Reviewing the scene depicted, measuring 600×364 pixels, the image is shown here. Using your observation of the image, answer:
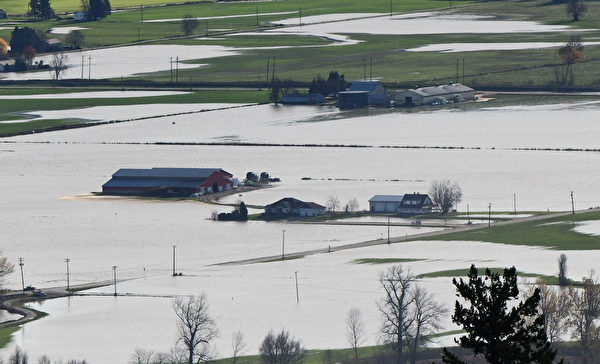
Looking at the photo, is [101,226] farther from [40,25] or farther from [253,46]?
[40,25]

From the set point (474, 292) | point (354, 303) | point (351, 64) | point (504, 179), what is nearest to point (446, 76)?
point (351, 64)

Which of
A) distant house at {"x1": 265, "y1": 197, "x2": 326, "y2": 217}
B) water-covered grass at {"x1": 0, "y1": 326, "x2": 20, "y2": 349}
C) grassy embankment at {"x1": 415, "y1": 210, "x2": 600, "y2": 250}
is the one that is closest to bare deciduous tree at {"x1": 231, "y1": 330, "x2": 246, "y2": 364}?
water-covered grass at {"x1": 0, "y1": 326, "x2": 20, "y2": 349}

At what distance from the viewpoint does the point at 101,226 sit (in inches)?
2650

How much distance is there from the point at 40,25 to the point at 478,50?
58714mm

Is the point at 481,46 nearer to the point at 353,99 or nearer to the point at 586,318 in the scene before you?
the point at 353,99

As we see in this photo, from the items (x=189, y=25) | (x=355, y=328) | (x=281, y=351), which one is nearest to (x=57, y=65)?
(x=189, y=25)

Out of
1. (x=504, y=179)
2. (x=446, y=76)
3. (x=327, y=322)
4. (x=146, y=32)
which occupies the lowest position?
(x=327, y=322)

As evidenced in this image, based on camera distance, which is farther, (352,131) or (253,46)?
(253,46)

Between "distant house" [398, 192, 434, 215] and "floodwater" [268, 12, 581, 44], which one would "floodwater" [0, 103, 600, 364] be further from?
"floodwater" [268, 12, 581, 44]

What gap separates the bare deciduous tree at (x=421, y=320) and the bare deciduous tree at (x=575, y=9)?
124 m

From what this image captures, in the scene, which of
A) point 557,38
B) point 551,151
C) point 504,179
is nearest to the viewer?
point 504,179

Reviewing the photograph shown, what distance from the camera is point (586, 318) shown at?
3997 cm

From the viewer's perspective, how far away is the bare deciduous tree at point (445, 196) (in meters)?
68.4

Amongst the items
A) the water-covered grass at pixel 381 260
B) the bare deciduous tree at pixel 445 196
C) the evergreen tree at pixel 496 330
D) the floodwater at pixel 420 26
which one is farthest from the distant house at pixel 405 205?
the floodwater at pixel 420 26
